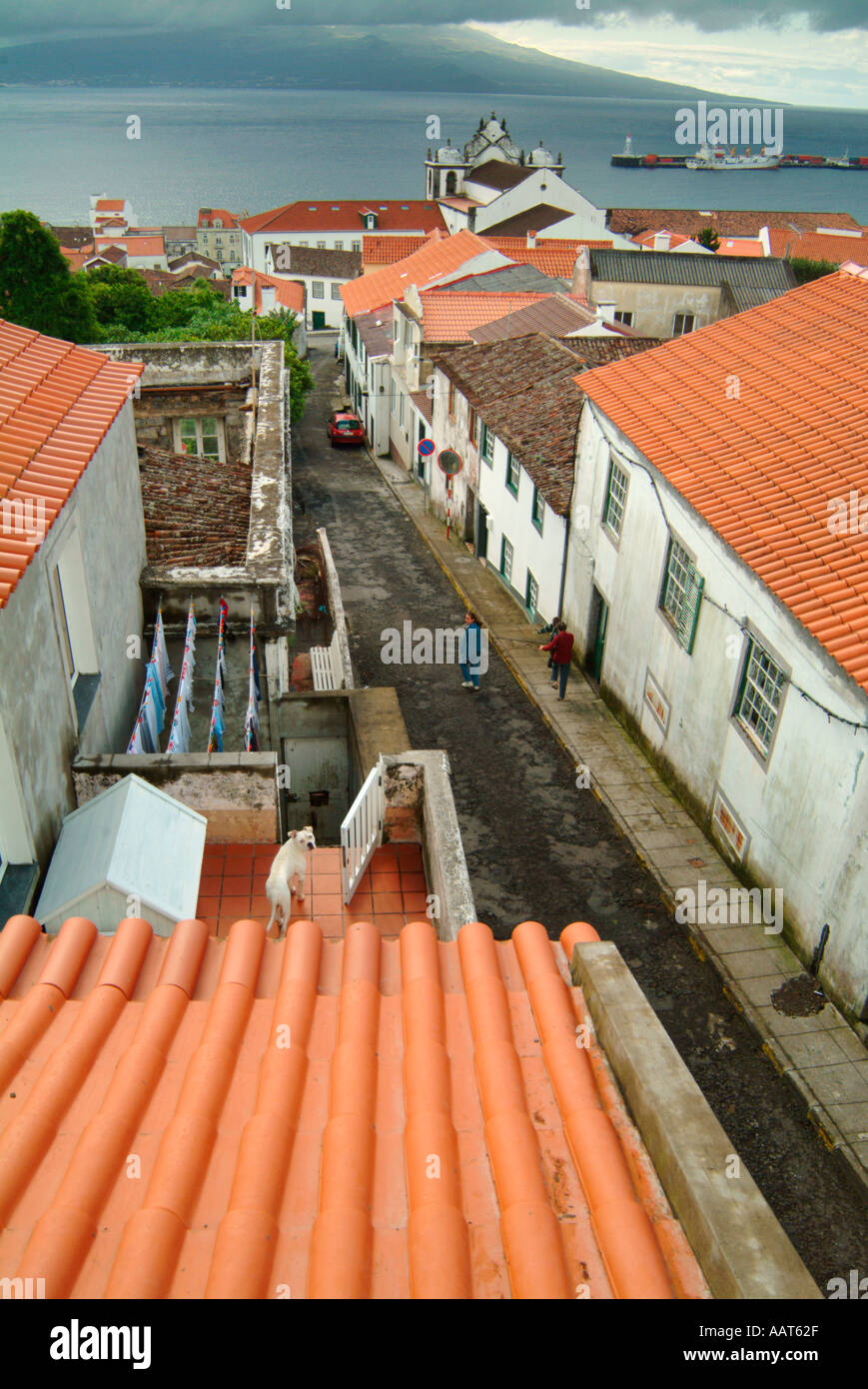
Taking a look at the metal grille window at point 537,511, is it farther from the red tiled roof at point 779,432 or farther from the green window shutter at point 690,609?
the green window shutter at point 690,609

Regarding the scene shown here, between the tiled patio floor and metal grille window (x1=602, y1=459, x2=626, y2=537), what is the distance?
11.7 metres

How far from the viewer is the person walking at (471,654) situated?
833 inches

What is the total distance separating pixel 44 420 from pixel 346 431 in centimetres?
4351

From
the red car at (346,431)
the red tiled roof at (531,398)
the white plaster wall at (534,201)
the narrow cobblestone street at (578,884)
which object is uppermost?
the white plaster wall at (534,201)

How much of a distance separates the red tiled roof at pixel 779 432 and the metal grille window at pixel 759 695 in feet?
5.14

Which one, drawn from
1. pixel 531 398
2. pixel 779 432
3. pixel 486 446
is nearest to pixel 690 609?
pixel 779 432

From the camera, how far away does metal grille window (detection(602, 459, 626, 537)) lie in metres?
20.4

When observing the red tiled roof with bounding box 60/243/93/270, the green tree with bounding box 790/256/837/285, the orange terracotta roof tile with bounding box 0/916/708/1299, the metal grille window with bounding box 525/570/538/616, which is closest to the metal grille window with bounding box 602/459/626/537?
the metal grille window with bounding box 525/570/538/616

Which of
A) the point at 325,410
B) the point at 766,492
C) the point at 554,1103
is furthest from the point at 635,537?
the point at 325,410

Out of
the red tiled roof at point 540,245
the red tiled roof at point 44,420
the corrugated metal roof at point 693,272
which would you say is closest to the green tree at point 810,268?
the red tiled roof at point 540,245
